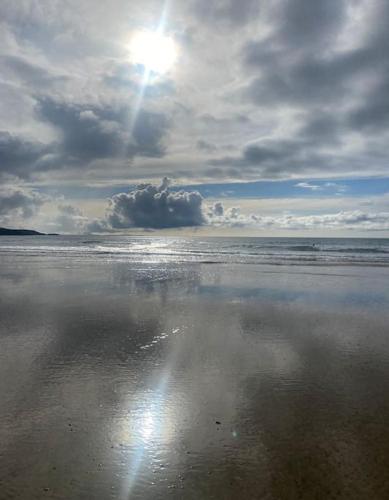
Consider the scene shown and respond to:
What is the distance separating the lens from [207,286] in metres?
21.4

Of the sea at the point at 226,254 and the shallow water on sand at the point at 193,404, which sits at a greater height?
the shallow water on sand at the point at 193,404

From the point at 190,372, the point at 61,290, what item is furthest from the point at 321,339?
the point at 61,290

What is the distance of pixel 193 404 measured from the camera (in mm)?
6598

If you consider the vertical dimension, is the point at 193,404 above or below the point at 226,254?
above

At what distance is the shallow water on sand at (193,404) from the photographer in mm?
4641

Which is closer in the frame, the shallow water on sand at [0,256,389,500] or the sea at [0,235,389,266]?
the shallow water on sand at [0,256,389,500]

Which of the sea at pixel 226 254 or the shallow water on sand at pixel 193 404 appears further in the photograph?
the sea at pixel 226 254

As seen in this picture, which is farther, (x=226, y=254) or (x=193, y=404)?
(x=226, y=254)

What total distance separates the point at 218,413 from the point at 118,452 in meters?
1.83

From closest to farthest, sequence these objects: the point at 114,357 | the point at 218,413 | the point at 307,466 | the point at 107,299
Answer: the point at 307,466 < the point at 218,413 < the point at 114,357 < the point at 107,299

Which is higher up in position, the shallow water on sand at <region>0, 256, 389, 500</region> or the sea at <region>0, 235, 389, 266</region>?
the shallow water on sand at <region>0, 256, 389, 500</region>

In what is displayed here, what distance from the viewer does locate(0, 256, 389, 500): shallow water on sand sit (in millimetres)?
4641

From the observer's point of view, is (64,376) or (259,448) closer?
(259,448)

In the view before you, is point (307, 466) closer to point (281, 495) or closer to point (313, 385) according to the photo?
point (281, 495)
